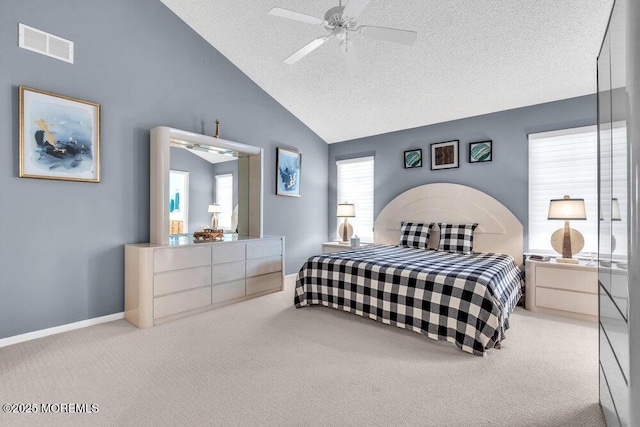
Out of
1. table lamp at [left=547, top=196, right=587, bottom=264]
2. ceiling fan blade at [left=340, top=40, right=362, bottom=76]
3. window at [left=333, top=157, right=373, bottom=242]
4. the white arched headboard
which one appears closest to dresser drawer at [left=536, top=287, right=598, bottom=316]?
table lamp at [left=547, top=196, right=587, bottom=264]

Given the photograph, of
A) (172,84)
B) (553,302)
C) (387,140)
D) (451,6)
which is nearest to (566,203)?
(553,302)

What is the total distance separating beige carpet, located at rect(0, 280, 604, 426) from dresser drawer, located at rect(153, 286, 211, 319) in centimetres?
17

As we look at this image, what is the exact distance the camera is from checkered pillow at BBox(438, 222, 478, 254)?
3945 mm

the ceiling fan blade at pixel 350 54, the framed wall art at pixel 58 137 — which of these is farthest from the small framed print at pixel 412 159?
the framed wall art at pixel 58 137

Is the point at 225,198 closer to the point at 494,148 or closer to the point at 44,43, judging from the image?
the point at 44,43

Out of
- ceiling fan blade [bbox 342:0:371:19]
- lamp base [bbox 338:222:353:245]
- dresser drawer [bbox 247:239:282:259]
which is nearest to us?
ceiling fan blade [bbox 342:0:371:19]

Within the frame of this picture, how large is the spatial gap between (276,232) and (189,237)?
1460mm

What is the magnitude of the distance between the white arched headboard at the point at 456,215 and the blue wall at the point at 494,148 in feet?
0.42

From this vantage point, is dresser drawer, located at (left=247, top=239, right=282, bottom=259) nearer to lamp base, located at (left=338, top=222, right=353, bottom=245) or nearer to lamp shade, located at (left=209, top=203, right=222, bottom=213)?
lamp shade, located at (left=209, top=203, right=222, bottom=213)

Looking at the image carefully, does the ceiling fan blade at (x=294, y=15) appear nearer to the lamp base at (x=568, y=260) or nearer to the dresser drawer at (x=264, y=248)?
the dresser drawer at (x=264, y=248)

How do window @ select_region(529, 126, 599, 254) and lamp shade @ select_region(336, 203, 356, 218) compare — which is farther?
lamp shade @ select_region(336, 203, 356, 218)

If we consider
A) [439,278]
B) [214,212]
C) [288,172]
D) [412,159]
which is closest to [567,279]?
[439,278]

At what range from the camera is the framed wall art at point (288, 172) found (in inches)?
190

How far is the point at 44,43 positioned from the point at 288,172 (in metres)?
3.07
